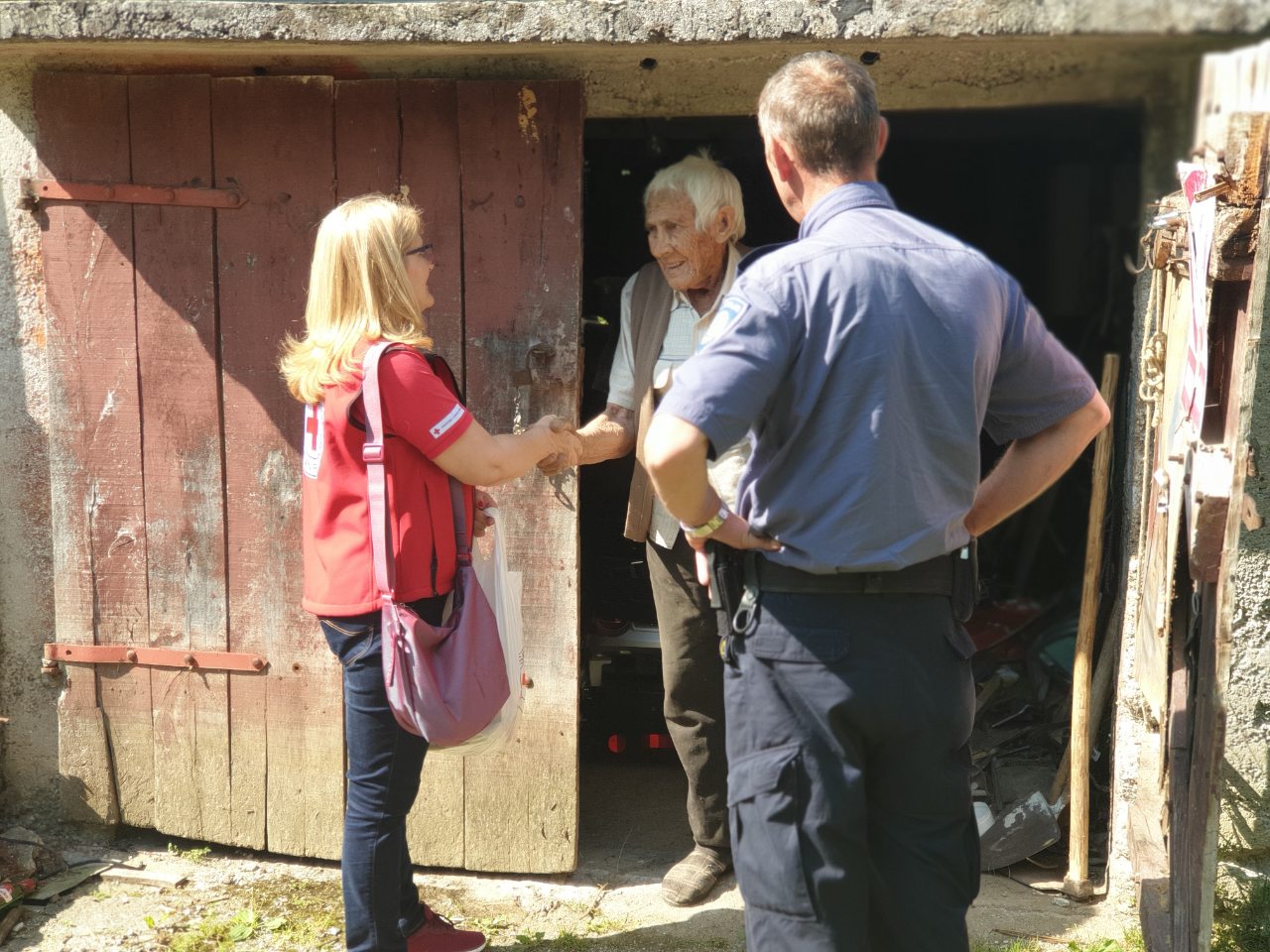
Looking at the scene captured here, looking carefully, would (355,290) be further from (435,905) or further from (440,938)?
(435,905)

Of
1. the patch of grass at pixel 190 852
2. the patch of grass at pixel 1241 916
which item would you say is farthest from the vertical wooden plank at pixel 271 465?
the patch of grass at pixel 1241 916

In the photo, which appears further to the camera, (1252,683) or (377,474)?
(1252,683)

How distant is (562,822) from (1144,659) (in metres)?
1.76

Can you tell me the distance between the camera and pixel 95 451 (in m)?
3.55

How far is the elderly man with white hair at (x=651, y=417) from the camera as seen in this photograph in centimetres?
322

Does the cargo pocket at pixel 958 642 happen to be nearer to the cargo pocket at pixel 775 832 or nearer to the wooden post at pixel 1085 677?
A: the cargo pocket at pixel 775 832

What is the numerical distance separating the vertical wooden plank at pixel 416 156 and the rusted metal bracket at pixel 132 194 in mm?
349

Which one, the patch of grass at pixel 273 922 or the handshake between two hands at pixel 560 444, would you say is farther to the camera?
the patch of grass at pixel 273 922

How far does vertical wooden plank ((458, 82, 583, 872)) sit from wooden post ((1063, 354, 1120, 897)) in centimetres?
147

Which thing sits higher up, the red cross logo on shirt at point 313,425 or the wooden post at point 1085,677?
the red cross logo on shirt at point 313,425

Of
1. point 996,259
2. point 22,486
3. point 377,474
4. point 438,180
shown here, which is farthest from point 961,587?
point 996,259

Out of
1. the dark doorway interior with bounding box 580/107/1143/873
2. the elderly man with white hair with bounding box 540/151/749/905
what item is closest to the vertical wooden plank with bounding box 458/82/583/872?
the elderly man with white hair with bounding box 540/151/749/905

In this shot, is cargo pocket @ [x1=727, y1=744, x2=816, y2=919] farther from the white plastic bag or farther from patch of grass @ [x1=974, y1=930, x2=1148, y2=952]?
patch of grass @ [x1=974, y1=930, x2=1148, y2=952]

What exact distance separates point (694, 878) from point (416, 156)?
2.25 meters
